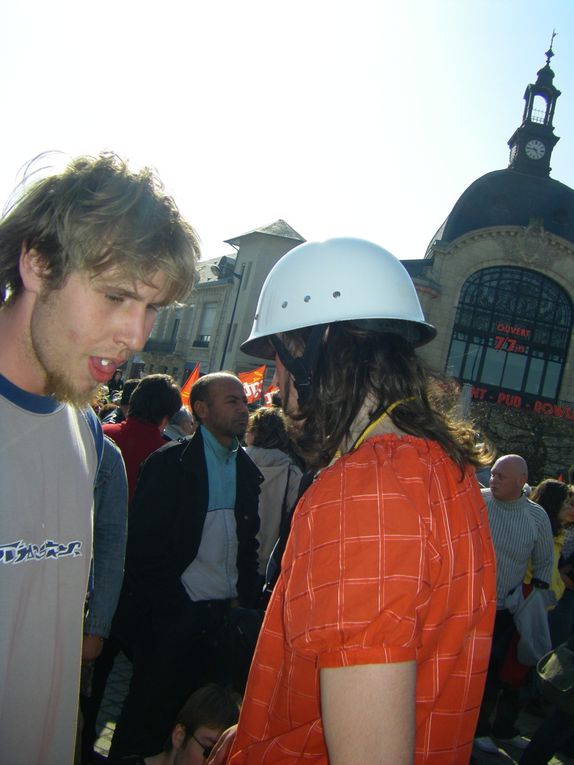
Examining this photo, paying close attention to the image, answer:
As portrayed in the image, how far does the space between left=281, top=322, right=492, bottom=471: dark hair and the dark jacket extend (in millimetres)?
1941

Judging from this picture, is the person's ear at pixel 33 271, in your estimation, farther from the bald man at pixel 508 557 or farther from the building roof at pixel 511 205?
the building roof at pixel 511 205

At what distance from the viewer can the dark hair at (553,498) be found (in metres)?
6.05

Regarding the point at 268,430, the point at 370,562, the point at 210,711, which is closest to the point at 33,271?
the point at 370,562

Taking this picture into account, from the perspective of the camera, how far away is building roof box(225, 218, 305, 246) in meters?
34.6

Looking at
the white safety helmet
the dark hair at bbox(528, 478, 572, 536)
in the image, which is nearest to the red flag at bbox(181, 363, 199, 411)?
the dark hair at bbox(528, 478, 572, 536)

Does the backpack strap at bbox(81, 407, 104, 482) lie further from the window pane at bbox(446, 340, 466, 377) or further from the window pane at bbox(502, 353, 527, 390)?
the window pane at bbox(502, 353, 527, 390)

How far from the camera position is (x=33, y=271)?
5.04 feet

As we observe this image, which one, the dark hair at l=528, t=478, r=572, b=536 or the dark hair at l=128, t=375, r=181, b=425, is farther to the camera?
the dark hair at l=528, t=478, r=572, b=536

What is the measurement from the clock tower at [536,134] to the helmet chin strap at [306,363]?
123 feet

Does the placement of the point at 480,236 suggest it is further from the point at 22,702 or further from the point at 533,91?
the point at 22,702

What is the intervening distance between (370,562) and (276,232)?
1374 inches

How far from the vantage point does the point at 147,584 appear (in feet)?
11.2

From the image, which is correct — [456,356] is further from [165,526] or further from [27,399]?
[27,399]

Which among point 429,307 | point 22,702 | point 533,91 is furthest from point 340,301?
point 533,91
